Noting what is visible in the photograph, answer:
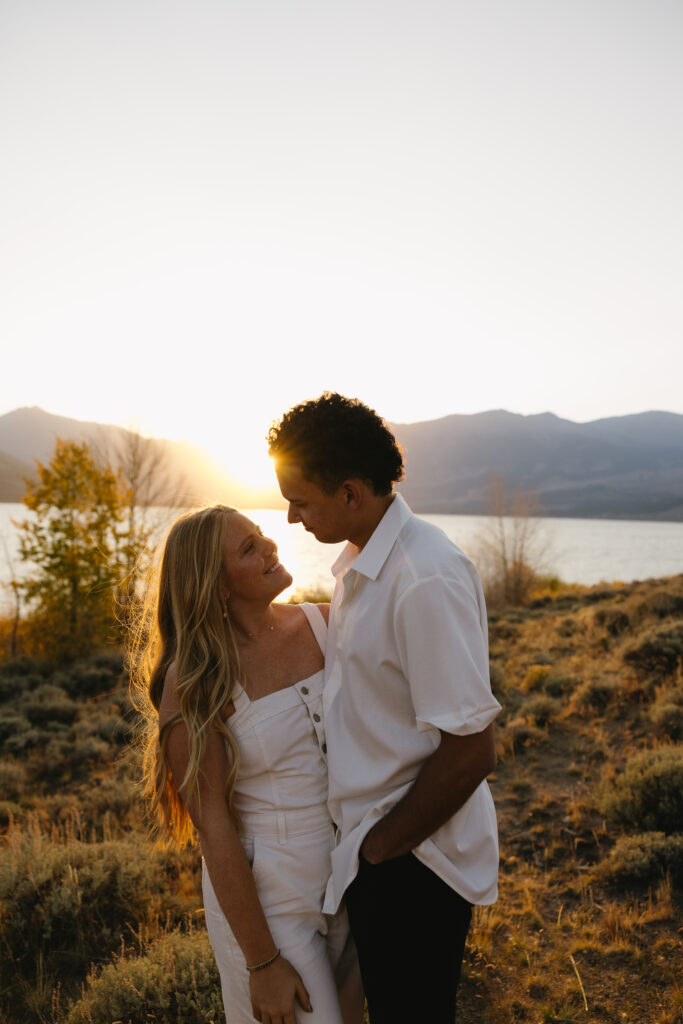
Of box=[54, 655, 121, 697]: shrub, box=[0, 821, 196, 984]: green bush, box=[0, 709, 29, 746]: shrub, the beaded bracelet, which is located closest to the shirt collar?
the beaded bracelet

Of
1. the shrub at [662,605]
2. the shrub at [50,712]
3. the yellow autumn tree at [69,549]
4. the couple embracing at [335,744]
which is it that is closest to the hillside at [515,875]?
the shrub at [50,712]

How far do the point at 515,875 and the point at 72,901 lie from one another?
3.00 meters

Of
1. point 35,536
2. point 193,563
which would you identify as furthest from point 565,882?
point 35,536

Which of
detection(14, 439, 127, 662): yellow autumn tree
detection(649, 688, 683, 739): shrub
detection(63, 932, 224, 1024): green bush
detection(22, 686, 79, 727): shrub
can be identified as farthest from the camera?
detection(14, 439, 127, 662): yellow autumn tree

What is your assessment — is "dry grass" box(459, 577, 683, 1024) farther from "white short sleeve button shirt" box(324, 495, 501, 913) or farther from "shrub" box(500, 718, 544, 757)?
"white short sleeve button shirt" box(324, 495, 501, 913)

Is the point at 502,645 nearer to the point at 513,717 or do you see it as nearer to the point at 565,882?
the point at 513,717

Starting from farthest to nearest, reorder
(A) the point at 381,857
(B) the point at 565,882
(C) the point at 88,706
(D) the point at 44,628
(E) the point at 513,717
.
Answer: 1. (D) the point at 44,628
2. (C) the point at 88,706
3. (E) the point at 513,717
4. (B) the point at 565,882
5. (A) the point at 381,857

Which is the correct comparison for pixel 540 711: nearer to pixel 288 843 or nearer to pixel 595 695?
pixel 595 695

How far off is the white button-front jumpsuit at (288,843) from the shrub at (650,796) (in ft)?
12.7

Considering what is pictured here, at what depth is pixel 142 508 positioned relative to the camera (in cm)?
1677

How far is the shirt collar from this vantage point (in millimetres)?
1913

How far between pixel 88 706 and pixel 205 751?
9.62m

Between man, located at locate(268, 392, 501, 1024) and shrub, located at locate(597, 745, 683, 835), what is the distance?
3848 mm

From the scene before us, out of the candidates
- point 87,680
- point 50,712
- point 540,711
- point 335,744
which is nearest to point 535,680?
point 540,711
